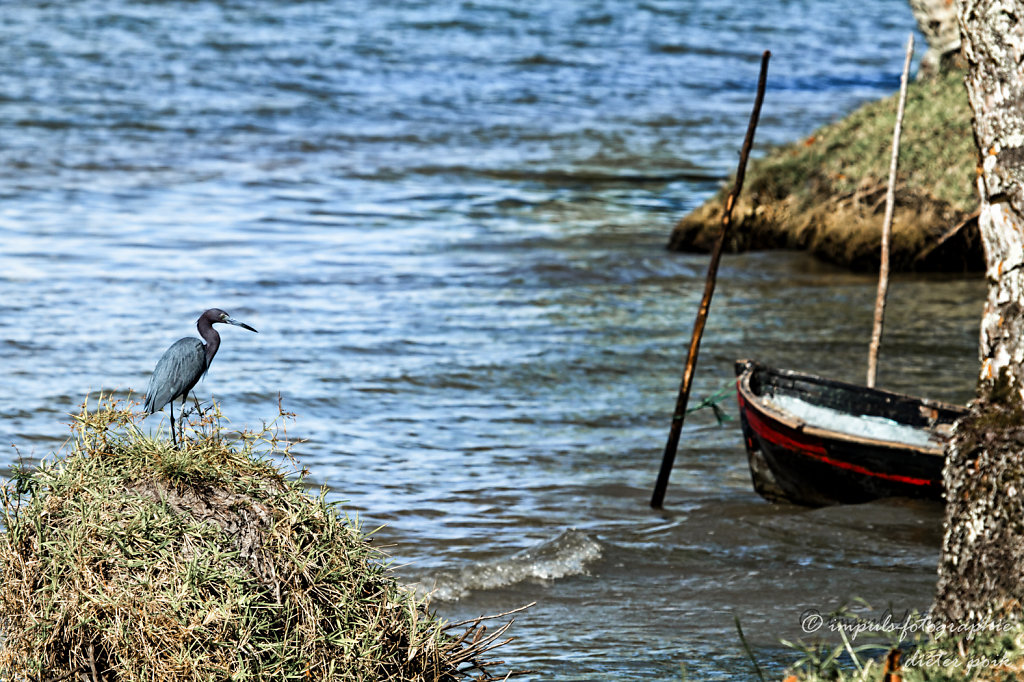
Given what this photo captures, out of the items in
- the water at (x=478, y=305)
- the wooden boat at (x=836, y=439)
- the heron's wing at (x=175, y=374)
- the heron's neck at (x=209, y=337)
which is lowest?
the water at (x=478, y=305)

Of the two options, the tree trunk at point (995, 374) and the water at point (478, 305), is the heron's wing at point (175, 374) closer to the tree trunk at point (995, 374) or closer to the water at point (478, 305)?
the water at point (478, 305)

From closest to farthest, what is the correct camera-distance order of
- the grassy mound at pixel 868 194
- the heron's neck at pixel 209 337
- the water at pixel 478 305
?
the heron's neck at pixel 209 337 → the water at pixel 478 305 → the grassy mound at pixel 868 194

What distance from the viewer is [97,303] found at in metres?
15.7

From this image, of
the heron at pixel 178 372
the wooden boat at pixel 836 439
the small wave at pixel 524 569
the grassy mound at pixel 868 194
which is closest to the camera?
the heron at pixel 178 372

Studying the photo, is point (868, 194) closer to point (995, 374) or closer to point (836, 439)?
point (836, 439)

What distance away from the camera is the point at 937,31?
22047 mm

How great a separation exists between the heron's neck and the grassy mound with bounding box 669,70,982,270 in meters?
13.7

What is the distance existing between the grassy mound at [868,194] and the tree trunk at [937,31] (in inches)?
52.5

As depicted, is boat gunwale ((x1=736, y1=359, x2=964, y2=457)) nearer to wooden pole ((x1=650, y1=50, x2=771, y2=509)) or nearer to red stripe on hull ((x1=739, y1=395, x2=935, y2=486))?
red stripe on hull ((x1=739, y1=395, x2=935, y2=486))

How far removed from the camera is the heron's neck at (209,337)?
4.95m

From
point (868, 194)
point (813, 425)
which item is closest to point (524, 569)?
point (813, 425)

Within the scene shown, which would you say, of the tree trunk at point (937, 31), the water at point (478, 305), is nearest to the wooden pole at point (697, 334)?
the water at point (478, 305)

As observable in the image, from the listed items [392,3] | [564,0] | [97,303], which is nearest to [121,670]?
[97,303]

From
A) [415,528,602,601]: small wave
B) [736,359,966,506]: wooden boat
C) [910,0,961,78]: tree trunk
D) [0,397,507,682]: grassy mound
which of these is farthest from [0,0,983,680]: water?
[910,0,961,78]: tree trunk
